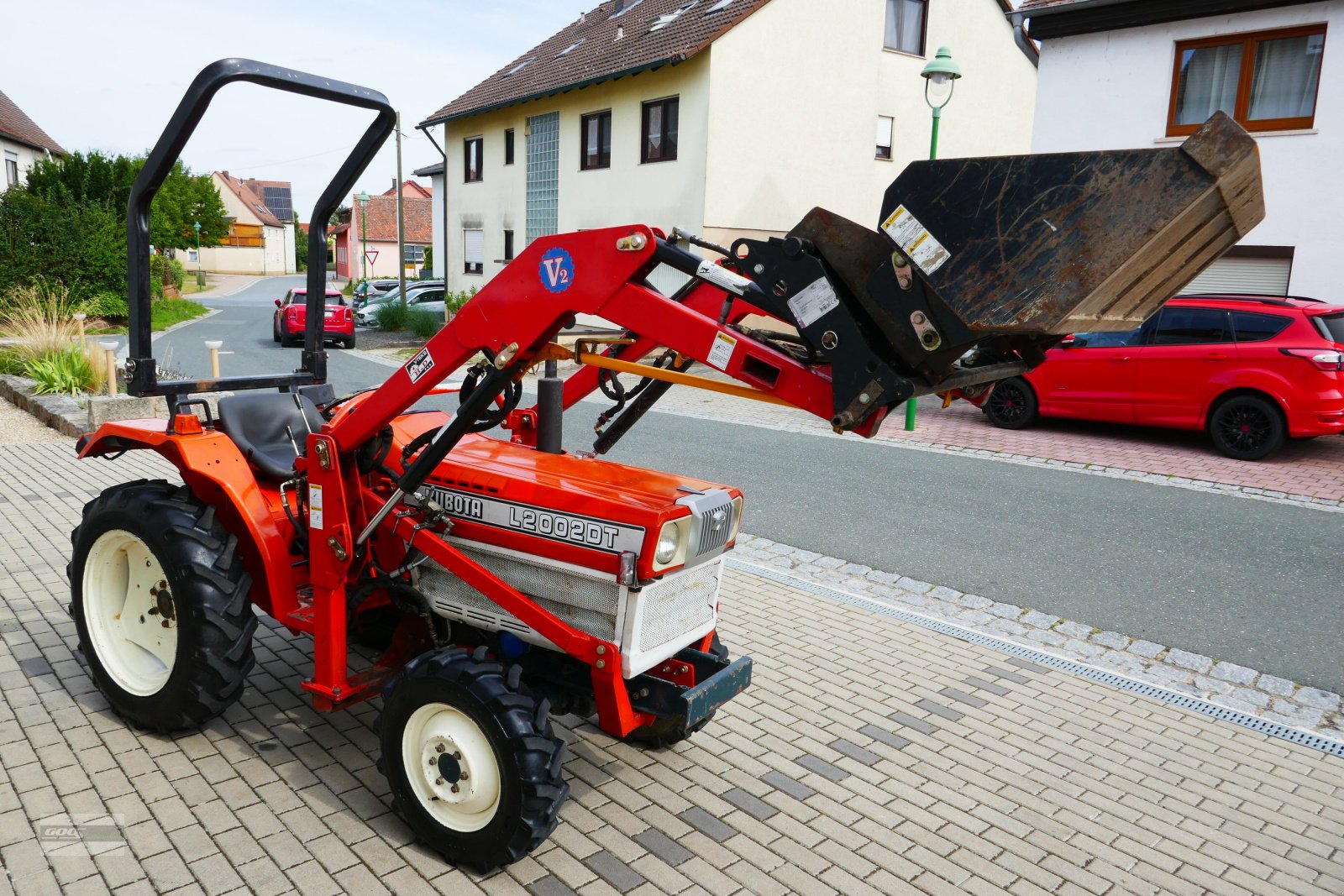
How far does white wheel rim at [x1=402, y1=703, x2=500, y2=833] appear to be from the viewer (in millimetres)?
3146

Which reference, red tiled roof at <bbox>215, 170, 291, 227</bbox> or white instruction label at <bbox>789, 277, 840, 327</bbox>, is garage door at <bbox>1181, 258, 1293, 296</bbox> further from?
red tiled roof at <bbox>215, 170, 291, 227</bbox>

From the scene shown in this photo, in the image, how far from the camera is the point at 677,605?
3463mm

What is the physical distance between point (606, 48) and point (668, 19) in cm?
192

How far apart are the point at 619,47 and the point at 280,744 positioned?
22717 millimetres

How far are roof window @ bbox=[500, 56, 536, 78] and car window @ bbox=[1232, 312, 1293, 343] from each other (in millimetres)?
23094

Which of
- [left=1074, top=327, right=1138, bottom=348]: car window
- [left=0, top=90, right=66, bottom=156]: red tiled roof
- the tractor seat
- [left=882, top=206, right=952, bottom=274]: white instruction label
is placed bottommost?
the tractor seat

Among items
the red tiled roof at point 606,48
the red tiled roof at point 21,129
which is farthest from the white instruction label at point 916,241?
the red tiled roof at point 21,129

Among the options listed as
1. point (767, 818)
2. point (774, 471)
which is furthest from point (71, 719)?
point (774, 471)

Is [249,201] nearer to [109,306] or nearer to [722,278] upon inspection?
[109,306]

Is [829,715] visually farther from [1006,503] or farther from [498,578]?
[1006,503]

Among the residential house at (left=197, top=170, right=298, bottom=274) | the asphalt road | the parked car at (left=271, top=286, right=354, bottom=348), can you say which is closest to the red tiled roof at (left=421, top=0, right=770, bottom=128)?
the parked car at (left=271, top=286, right=354, bottom=348)

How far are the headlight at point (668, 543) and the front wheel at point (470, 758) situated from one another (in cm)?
59

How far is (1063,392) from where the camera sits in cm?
1252

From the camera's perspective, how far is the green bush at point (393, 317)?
1088 inches
